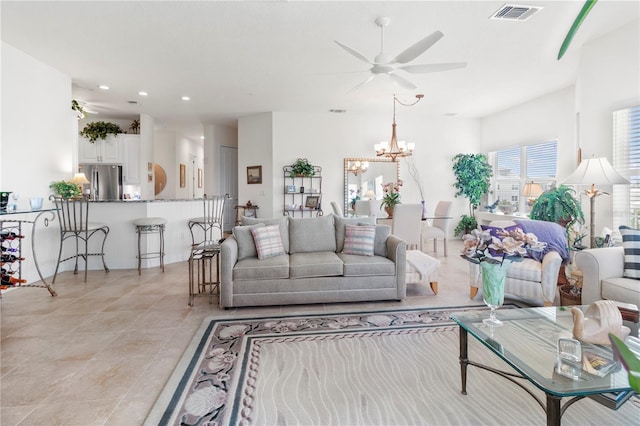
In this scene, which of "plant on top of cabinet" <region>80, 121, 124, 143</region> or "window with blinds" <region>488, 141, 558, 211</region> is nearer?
"window with blinds" <region>488, 141, 558, 211</region>

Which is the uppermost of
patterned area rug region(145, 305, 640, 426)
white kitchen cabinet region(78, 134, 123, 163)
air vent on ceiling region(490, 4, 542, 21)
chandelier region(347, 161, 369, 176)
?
air vent on ceiling region(490, 4, 542, 21)

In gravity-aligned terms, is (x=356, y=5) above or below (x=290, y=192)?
above

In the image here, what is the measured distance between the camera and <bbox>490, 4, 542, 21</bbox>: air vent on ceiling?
320 cm

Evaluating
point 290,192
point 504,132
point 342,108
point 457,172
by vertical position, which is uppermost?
point 342,108

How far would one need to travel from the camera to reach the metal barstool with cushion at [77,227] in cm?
457

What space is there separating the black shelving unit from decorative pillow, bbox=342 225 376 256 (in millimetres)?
3429

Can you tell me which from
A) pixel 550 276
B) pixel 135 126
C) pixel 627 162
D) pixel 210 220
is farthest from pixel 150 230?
pixel 627 162

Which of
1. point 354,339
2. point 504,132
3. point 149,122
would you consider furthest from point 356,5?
point 149,122

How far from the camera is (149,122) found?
7.74 meters

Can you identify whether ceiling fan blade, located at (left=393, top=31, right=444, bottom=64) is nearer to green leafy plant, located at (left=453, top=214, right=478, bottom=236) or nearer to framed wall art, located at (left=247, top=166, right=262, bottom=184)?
framed wall art, located at (left=247, top=166, right=262, bottom=184)

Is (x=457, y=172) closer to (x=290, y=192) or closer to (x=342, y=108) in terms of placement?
(x=342, y=108)

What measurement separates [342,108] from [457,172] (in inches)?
128


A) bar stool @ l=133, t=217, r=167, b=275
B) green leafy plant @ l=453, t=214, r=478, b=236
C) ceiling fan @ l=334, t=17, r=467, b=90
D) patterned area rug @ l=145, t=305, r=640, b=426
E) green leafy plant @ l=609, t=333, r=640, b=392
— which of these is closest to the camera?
green leafy plant @ l=609, t=333, r=640, b=392

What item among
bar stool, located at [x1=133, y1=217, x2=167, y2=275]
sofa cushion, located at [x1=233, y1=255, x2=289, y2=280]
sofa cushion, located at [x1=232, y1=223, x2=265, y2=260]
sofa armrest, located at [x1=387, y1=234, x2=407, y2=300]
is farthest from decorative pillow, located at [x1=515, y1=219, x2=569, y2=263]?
bar stool, located at [x1=133, y1=217, x2=167, y2=275]
